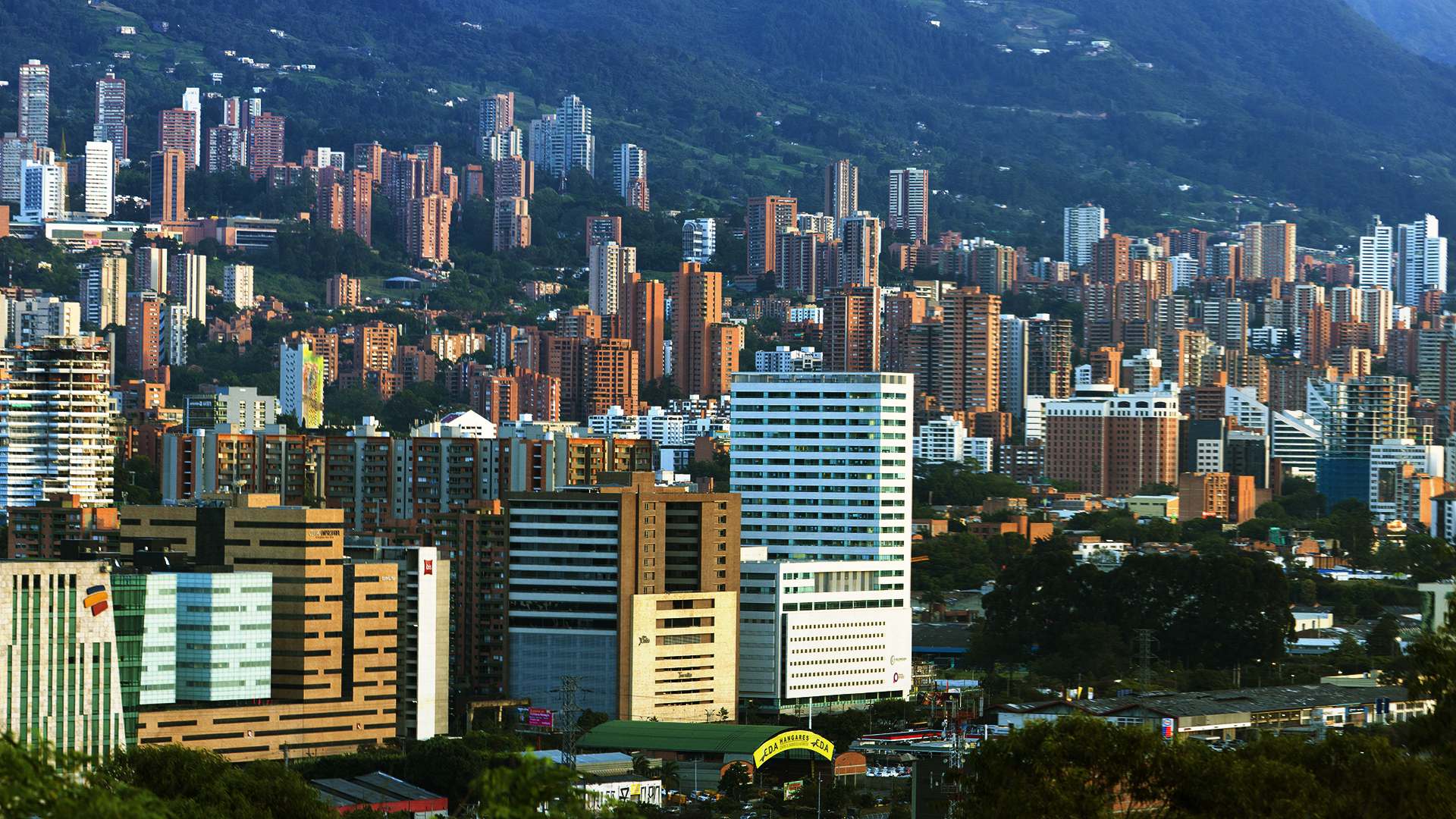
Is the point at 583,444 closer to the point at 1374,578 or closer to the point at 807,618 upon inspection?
the point at 807,618

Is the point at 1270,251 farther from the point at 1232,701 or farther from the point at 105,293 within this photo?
the point at 1232,701

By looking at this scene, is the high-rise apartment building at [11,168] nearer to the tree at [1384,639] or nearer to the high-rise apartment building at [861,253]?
the high-rise apartment building at [861,253]

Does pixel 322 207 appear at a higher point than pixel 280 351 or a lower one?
higher

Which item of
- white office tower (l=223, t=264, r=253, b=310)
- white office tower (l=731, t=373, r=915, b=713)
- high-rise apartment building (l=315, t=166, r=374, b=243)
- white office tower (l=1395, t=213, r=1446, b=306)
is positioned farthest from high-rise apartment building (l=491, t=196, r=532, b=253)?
white office tower (l=731, t=373, r=915, b=713)

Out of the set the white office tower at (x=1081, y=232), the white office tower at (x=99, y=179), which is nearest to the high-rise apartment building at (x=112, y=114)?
the white office tower at (x=99, y=179)

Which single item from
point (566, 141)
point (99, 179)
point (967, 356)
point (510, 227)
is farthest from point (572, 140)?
point (967, 356)

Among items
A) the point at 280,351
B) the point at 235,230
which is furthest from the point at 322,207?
the point at 280,351
